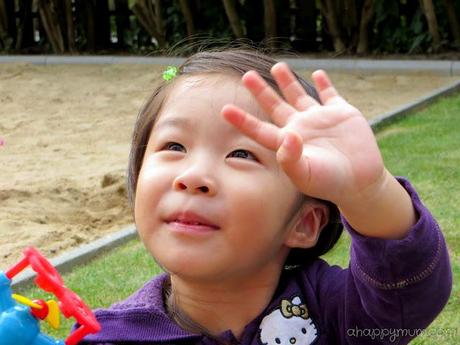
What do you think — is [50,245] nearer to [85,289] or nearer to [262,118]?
[85,289]

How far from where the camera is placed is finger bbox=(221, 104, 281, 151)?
150 centimetres

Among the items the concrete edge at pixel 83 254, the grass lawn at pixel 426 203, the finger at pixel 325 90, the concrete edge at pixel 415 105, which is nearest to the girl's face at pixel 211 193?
the finger at pixel 325 90

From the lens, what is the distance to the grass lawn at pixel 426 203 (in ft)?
10.8

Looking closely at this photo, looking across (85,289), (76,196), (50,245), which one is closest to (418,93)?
(76,196)

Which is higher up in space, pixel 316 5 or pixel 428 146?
pixel 428 146

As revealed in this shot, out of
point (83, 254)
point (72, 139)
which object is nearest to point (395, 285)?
point (83, 254)

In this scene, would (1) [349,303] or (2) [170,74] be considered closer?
(1) [349,303]

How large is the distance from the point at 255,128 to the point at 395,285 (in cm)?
41

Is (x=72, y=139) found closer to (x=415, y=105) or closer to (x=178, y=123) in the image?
(x=415, y=105)

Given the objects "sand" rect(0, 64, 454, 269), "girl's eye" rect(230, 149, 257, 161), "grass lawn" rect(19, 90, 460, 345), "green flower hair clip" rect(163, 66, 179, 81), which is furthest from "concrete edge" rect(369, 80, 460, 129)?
"girl's eye" rect(230, 149, 257, 161)

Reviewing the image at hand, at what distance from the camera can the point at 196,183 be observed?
5.62 feet

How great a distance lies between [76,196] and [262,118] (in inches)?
146

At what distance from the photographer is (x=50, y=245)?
4500 mm

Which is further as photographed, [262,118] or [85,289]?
[85,289]
